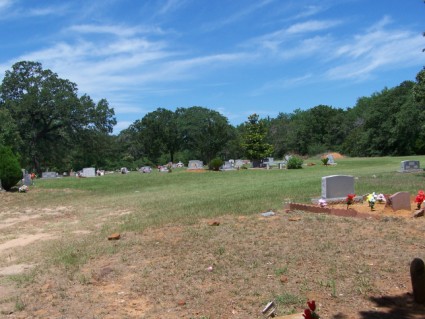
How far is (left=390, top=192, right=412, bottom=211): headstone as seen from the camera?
9820mm

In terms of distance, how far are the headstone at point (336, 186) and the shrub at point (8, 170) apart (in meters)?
16.5

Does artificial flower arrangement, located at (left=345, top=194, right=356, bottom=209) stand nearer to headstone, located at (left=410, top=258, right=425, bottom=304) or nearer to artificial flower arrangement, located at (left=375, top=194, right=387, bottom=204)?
artificial flower arrangement, located at (left=375, top=194, right=387, bottom=204)

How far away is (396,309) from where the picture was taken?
14.9ft

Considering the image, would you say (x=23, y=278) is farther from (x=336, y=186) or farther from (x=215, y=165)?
(x=215, y=165)

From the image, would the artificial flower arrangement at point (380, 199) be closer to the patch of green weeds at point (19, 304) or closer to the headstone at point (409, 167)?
the patch of green weeds at point (19, 304)

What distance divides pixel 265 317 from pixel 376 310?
117 centimetres

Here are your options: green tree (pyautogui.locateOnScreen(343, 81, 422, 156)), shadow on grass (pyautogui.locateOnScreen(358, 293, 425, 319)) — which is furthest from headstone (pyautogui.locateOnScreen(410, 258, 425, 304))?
green tree (pyautogui.locateOnScreen(343, 81, 422, 156))

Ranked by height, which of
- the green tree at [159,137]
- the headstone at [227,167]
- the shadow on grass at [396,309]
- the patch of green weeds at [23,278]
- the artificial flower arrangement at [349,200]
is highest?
the green tree at [159,137]

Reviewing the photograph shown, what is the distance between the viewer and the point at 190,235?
8164 millimetres

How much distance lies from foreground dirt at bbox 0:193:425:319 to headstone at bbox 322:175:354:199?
8.76 feet

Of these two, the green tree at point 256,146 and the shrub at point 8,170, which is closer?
the shrub at point 8,170

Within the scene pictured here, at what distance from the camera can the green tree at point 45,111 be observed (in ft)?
144

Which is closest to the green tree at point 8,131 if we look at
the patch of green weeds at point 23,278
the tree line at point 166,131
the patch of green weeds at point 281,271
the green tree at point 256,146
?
the tree line at point 166,131

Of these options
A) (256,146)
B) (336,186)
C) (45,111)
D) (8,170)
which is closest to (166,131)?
(45,111)
